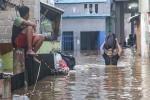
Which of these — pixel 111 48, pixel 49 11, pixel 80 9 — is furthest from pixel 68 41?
pixel 111 48

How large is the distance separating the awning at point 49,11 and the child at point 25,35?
9.35 m

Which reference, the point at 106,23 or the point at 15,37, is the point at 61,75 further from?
the point at 106,23

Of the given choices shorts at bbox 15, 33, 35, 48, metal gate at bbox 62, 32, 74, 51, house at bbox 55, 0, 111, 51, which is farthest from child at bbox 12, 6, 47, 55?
metal gate at bbox 62, 32, 74, 51

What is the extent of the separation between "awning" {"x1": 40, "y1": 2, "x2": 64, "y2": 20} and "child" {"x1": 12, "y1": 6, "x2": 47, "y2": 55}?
9346 mm

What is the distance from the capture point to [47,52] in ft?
51.9

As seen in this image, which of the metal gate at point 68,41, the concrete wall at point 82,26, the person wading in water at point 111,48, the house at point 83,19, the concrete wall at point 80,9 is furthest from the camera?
the metal gate at point 68,41

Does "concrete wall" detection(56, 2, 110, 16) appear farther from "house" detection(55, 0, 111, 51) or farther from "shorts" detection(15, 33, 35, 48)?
"shorts" detection(15, 33, 35, 48)

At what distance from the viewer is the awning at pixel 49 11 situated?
21117mm

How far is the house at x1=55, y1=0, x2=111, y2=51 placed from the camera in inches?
2432

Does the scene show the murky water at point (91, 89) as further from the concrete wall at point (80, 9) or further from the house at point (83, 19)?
the concrete wall at point (80, 9)

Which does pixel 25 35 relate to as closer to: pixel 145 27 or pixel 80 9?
pixel 145 27

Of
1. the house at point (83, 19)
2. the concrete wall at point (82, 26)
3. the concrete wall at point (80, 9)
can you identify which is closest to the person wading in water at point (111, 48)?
the house at point (83, 19)

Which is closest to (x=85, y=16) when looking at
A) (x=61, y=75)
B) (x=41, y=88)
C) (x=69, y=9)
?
(x=69, y=9)

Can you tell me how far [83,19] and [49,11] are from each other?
132ft
